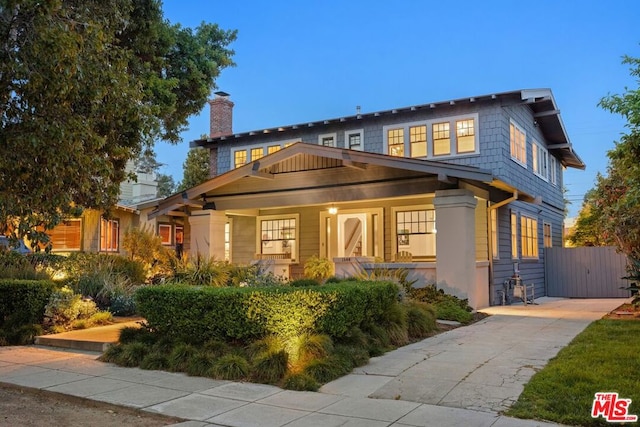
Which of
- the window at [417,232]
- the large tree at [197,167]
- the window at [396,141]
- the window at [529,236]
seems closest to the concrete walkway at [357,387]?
the window at [417,232]

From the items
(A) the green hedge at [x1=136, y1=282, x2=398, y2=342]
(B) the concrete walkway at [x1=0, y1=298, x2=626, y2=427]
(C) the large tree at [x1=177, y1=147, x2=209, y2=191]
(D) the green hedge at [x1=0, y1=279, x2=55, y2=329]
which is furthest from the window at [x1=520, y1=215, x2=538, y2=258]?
(C) the large tree at [x1=177, y1=147, x2=209, y2=191]

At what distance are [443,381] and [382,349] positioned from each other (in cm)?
200

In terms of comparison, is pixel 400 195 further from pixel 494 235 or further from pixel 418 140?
pixel 494 235

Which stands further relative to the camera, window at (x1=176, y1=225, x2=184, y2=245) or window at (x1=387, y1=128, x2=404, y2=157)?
window at (x1=176, y1=225, x2=184, y2=245)

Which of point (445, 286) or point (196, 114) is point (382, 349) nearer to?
point (445, 286)

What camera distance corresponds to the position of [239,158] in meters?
19.9

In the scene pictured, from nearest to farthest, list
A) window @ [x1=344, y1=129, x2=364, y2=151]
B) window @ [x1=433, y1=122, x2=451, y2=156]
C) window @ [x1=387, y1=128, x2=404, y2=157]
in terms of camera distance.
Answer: window @ [x1=433, y1=122, x2=451, y2=156], window @ [x1=387, y1=128, x2=404, y2=157], window @ [x1=344, y1=129, x2=364, y2=151]

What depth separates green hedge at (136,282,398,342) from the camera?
25.4ft

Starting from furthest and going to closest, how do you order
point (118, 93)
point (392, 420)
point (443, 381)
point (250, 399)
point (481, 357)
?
point (481, 357) → point (118, 93) → point (443, 381) → point (250, 399) → point (392, 420)

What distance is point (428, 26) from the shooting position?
117 m

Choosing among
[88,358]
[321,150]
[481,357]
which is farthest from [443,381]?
[321,150]

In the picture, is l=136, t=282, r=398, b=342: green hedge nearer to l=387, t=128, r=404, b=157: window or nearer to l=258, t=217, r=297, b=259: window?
l=387, t=128, r=404, b=157: window

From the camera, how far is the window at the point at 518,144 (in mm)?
15875

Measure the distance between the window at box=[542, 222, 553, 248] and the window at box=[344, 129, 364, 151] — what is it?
8.37m
